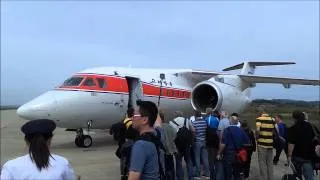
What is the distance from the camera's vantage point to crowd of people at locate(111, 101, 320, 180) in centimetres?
765

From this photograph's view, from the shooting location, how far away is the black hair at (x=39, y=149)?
10.5 ft

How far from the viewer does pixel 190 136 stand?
9852mm

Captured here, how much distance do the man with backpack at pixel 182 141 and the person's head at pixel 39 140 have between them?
→ 21.0ft

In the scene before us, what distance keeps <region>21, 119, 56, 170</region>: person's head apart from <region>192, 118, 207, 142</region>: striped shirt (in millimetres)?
7513

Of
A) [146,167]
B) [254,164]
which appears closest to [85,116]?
[254,164]

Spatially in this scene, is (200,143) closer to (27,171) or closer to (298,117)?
(298,117)

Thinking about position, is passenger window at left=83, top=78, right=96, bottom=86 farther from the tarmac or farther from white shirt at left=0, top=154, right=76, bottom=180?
white shirt at left=0, top=154, right=76, bottom=180

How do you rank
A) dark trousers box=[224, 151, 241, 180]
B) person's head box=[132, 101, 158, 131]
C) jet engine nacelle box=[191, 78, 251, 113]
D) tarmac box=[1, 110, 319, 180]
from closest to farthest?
person's head box=[132, 101, 158, 131] → dark trousers box=[224, 151, 241, 180] → tarmac box=[1, 110, 319, 180] → jet engine nacelle box=[191, 78, 251, 113]

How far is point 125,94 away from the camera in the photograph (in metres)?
16.4

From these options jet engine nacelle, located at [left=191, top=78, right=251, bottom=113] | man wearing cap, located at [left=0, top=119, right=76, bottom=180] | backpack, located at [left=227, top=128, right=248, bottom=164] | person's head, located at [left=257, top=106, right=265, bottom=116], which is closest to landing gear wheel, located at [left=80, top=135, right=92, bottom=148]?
jet engine nacelle, located at [left=191, top=78, right=251, bottom=113]

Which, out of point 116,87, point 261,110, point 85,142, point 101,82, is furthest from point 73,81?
point 261,110

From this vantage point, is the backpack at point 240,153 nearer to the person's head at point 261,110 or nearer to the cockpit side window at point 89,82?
the person's head at point 261,110

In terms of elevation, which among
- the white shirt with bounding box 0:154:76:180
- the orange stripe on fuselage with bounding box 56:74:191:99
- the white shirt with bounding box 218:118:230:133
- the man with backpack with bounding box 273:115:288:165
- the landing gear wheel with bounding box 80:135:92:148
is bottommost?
the landing gear wheel with bounding box 80:135:92:148

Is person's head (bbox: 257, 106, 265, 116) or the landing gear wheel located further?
the landing gear wheel
